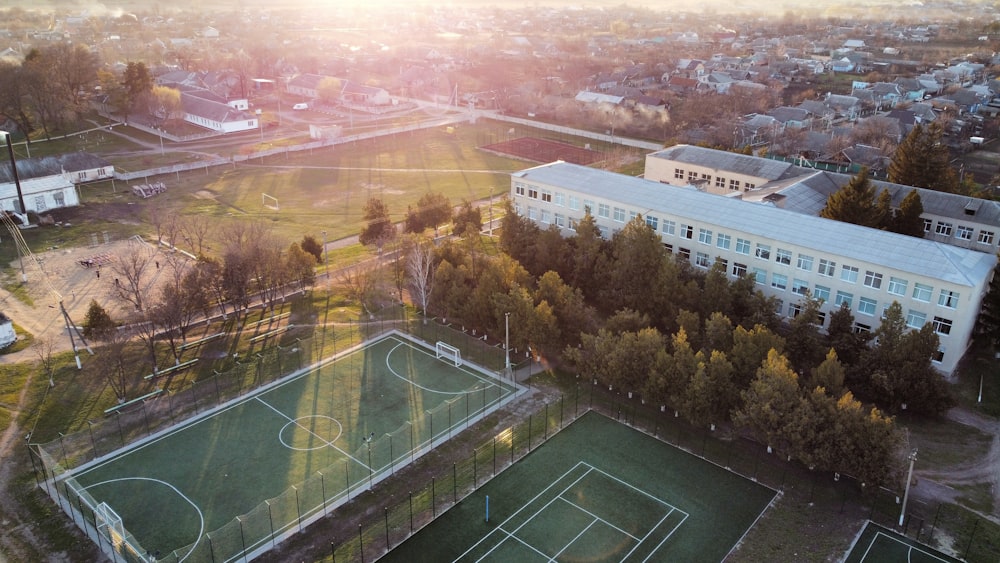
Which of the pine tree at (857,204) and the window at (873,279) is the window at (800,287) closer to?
the window at (873,279)

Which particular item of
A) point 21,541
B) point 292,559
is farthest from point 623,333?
point 21,541

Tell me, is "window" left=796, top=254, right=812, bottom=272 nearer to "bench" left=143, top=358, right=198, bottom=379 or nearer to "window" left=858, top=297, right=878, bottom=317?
"window" left=858, top=297, right=878, bottom=317

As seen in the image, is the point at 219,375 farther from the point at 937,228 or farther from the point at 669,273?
the point at 937,228

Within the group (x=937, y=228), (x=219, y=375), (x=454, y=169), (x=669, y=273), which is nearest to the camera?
(x=219, y=375)

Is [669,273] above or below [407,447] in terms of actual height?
above

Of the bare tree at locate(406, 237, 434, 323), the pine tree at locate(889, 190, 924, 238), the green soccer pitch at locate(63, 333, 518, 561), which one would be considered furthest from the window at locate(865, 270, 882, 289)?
the bare tree at locate(406, 237, 434, 323)

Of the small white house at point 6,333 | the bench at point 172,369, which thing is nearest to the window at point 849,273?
the bench at point 172,369

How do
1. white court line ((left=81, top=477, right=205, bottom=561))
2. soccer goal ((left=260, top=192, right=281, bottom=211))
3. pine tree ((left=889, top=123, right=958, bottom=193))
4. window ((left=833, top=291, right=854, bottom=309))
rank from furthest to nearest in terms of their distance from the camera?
soccer goal ((left=260, top=192, right=281, bottom=211)) < pine tree ((left=889, top=123, right=958, bottom=193)) < window ((left=833, top=291, right=854, bottom=309)) < white court line ((left=81, top=477, right=205, bottom=561))
